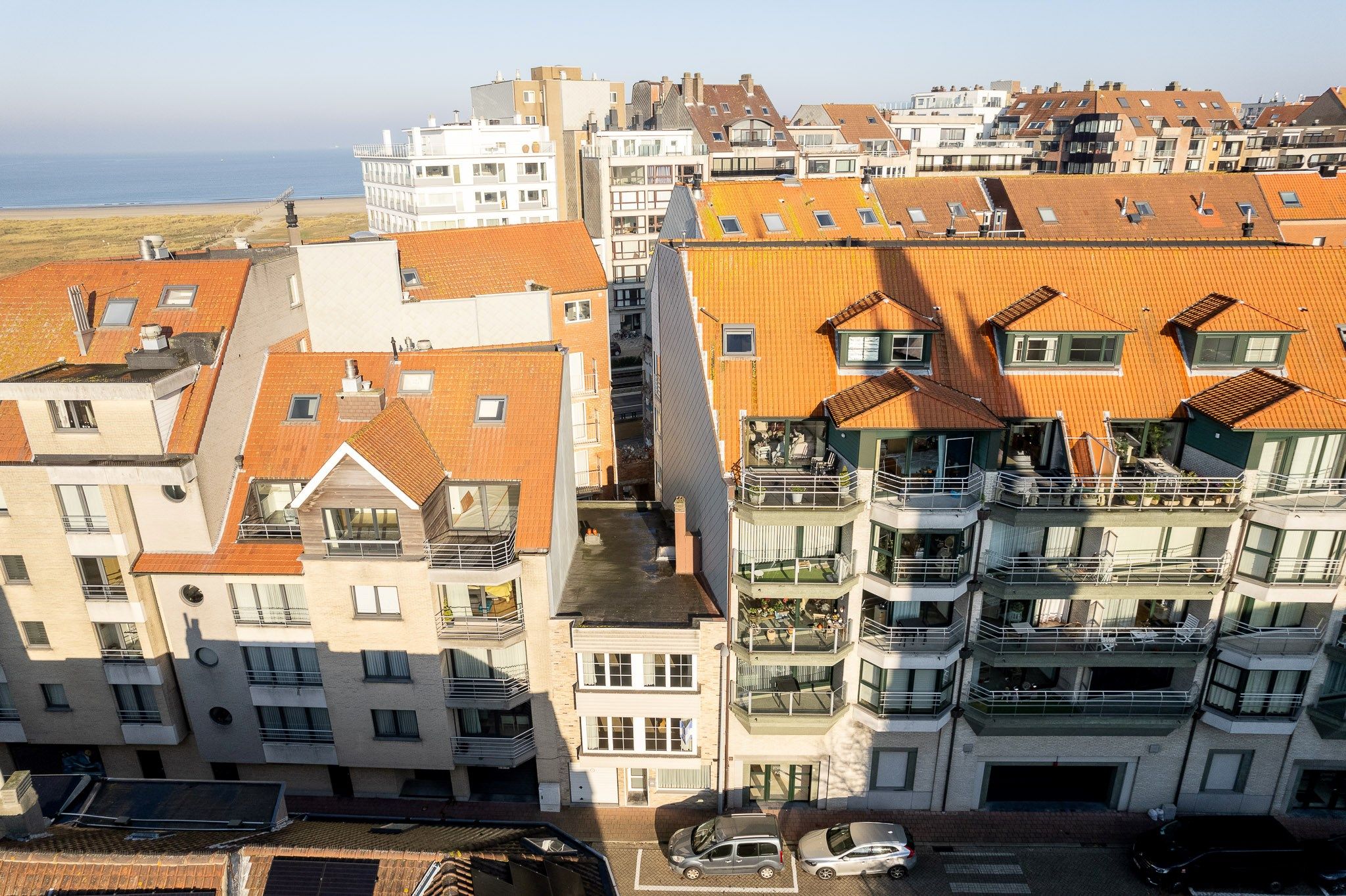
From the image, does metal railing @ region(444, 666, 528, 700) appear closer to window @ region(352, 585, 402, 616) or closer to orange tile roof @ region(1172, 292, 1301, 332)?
window @ region(352, 585, 402, 616)

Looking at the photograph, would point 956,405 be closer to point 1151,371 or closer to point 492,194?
point 1151,371

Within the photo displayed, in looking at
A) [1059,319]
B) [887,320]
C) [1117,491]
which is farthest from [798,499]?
[1059,319]

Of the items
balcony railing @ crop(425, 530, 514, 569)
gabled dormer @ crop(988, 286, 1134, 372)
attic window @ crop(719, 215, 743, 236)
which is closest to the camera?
balcony railing @ crop(425, 530, 514, 569)

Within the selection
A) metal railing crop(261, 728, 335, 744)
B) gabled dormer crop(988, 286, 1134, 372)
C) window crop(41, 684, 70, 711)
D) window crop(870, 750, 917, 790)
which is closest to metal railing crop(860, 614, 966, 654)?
window crop(870, 750, 917, 790)

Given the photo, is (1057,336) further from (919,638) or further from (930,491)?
(919,638)

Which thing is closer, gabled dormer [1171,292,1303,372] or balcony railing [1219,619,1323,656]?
gabled dormer [1171,292,1303,372]

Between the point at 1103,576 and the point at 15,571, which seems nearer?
the point at 1103,576

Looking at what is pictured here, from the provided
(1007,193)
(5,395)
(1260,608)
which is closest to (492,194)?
(1007,193)
